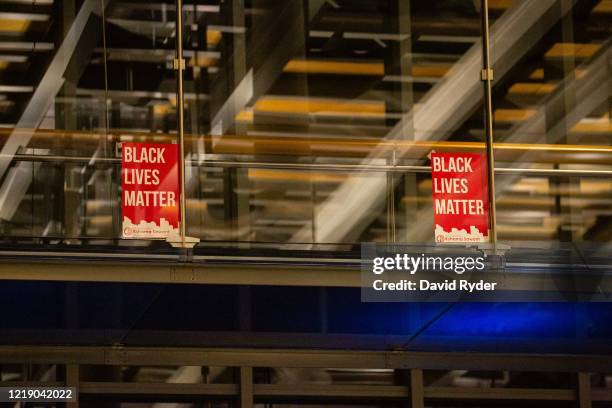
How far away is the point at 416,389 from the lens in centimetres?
1043

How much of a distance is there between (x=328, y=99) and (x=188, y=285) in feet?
9.33

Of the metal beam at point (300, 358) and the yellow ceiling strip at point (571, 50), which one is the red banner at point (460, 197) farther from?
the yellow ceiling strip at point (571, 50)

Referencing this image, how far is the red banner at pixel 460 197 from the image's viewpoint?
30.1 feet

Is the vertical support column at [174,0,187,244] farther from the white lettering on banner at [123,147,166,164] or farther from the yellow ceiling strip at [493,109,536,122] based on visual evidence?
the yellow ceiling strip at [493,109,536,122]

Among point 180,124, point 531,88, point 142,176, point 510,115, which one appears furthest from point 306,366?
point 531,88

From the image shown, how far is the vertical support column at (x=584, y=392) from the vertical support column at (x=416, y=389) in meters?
1.10

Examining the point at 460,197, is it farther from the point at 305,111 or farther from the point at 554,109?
the point at 554,109

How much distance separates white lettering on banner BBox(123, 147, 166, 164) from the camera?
9000 mm

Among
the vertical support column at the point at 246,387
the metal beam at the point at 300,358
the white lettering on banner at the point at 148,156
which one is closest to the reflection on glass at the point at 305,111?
the white lettering on banner at the point at 148,156

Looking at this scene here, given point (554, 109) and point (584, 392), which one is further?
point (554, 109)

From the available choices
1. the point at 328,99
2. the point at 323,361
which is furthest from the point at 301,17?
the point at 323,361

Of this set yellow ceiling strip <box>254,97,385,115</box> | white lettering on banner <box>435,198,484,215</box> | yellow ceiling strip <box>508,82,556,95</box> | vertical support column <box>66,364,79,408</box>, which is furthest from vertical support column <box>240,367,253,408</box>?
yellow ceiling strip <box>508,82,556,95</box>

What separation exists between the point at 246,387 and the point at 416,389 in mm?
1176

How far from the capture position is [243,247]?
30.4 feet
